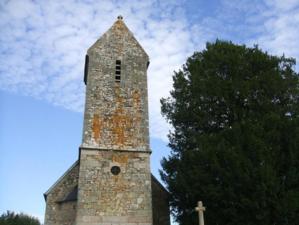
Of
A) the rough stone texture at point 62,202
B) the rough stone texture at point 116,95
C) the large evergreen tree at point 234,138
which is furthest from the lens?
the rough stone texture at point 62,202

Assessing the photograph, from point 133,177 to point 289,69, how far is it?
803cm

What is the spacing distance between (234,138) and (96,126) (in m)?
5.65

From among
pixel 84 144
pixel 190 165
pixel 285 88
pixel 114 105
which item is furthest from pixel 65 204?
pixel 285 88

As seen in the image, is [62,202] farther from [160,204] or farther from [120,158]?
[160,204]

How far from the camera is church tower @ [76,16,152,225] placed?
561 inches

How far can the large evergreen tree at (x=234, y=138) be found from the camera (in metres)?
12.8

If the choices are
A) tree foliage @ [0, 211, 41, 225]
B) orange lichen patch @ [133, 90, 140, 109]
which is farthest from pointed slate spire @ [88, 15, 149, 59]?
tree foliage @ [0, 211, 41, 225]

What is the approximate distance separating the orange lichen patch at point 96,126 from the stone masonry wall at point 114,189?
698 mm

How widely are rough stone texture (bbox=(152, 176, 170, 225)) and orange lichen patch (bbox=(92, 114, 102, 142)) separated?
11.5 ft

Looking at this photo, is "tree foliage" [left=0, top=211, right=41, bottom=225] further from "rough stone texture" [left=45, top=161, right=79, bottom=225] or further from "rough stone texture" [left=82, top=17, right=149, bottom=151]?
"rough stone texture" [left=82, top=17, right=149, bottom=151]

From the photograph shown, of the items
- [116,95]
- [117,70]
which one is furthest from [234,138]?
[117,70]

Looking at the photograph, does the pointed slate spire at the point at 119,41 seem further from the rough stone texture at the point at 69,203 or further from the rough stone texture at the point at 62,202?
the rough stone texture at the point at 62,202

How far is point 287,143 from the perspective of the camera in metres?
13.7

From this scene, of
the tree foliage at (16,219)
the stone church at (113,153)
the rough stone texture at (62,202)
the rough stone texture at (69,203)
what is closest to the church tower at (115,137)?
the stone church at (113,153)
